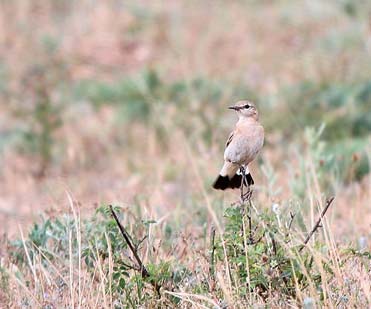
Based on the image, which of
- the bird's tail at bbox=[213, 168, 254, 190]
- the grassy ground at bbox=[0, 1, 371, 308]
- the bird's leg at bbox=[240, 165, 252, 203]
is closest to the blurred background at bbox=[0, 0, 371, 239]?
the grassy ground at bbox=[0, 1, 371, 308]

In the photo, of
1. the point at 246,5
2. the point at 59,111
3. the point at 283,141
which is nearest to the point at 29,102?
the point at 59,111

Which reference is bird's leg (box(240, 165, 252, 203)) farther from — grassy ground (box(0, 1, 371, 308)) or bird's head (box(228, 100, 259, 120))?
bird's head (box(228, 100, 259, 120))

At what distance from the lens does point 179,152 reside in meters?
9.53

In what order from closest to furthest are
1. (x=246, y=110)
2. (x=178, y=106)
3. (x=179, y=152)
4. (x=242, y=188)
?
(x=242, y=188), (x=246, y=110), (x=179, y=152), (x=178, y=106)

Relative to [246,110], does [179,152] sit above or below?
below

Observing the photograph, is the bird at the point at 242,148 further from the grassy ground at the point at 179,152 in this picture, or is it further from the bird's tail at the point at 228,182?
the grassy ground at the point at 179,152

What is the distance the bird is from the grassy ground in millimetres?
204

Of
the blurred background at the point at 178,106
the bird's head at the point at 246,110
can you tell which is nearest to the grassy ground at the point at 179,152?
the blurred background at the point at 178,106

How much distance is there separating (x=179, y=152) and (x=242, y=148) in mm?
5423

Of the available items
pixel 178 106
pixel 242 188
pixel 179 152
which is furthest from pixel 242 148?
pixel 178 106

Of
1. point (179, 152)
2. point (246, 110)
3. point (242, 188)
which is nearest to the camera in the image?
point (242, 188)

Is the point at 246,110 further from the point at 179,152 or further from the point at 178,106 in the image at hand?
the point at 178,106

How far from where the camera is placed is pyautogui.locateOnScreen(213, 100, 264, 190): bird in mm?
4113

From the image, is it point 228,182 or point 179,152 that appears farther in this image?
point 179,152
